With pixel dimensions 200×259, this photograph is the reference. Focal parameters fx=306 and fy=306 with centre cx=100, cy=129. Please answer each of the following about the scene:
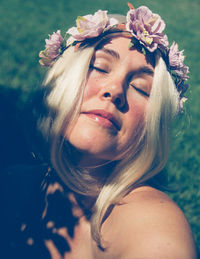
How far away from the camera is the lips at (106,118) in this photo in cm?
298

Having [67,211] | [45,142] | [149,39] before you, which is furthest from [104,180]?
[149,39]

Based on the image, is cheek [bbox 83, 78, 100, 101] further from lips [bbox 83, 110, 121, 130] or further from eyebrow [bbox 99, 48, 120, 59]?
eyebrow [bbox 99, 48, 120, 59]

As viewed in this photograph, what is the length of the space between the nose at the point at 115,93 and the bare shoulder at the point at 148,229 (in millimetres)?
983

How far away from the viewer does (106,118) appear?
3.00m

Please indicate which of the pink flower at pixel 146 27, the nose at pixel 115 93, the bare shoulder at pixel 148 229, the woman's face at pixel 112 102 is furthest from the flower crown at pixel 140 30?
the bare shoulder at pixel 148 229

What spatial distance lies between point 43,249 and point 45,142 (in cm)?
121

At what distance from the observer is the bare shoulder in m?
2.40

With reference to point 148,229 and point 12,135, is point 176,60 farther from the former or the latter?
point 12,135

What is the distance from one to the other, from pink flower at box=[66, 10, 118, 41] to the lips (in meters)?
0.96

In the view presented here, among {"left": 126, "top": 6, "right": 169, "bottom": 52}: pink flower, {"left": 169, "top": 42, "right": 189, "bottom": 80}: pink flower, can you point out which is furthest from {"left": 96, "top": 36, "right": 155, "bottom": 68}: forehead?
{"left": 169, "top": 42, "right": 189, "bottom": 80}: pink flower

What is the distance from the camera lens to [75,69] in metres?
3.30

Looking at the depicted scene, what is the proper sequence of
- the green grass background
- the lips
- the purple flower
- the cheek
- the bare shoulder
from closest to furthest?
1. the bare shoulder
2. the lips
3. the cheek
4. the purple flower
5. the green grass background

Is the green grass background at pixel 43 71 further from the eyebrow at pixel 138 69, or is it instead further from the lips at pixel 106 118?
the lips at pixel 106 118

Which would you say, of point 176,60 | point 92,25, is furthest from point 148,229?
point 92,25
